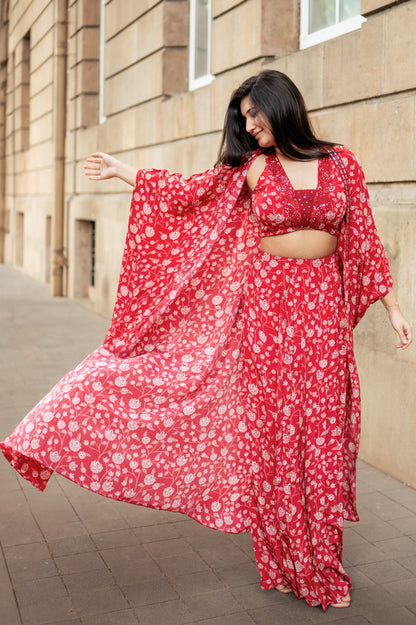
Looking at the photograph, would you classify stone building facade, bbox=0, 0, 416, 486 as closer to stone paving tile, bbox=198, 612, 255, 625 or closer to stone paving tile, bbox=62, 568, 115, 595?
stone paving tile, bbox=198, 612, 255, 625

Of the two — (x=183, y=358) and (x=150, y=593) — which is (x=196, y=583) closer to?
(x=150, y=593)

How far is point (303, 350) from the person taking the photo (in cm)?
327

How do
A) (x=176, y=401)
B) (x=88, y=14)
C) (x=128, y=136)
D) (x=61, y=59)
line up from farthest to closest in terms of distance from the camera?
1. (x=61, y=59)
2. (x=88, y=14)
3. (x=128, y=136)
4. (x=176, y=401)

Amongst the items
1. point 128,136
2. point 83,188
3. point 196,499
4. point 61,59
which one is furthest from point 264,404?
point 61,59

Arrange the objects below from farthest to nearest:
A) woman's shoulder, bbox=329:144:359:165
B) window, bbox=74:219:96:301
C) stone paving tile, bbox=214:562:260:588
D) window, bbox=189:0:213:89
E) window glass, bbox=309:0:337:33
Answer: window, bbox=74:219:96:301
window, bbox=189:0:213:89
window glass, bbox=309:0:337:33
stone paving tile, bbox=214:562:260:588
woman's shoulder, bbox=329:144:359:165

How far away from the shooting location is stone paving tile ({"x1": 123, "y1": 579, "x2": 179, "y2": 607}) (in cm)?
328

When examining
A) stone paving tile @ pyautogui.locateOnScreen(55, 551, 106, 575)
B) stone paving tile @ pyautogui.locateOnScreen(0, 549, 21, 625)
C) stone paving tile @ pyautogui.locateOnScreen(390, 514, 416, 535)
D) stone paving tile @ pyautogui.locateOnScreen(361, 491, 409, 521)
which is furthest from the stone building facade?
stone paving tile @ pyautogui.locateOnScreen(0, 549, 21, 625)

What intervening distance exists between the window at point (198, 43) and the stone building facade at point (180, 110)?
0.02m

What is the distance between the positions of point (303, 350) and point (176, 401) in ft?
1.83

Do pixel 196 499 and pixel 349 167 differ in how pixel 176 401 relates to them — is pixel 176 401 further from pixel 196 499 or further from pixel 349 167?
pixel 349 167

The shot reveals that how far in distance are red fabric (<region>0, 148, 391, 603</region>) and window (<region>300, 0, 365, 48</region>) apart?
2.67 m

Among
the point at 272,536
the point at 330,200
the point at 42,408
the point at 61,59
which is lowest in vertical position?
the point at 272,536

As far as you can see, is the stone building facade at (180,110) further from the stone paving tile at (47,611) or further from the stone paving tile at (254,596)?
the stone paving tile at (47,611)

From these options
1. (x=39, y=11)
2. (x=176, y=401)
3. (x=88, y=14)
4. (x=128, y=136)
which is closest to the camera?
(x=176, y=401)
